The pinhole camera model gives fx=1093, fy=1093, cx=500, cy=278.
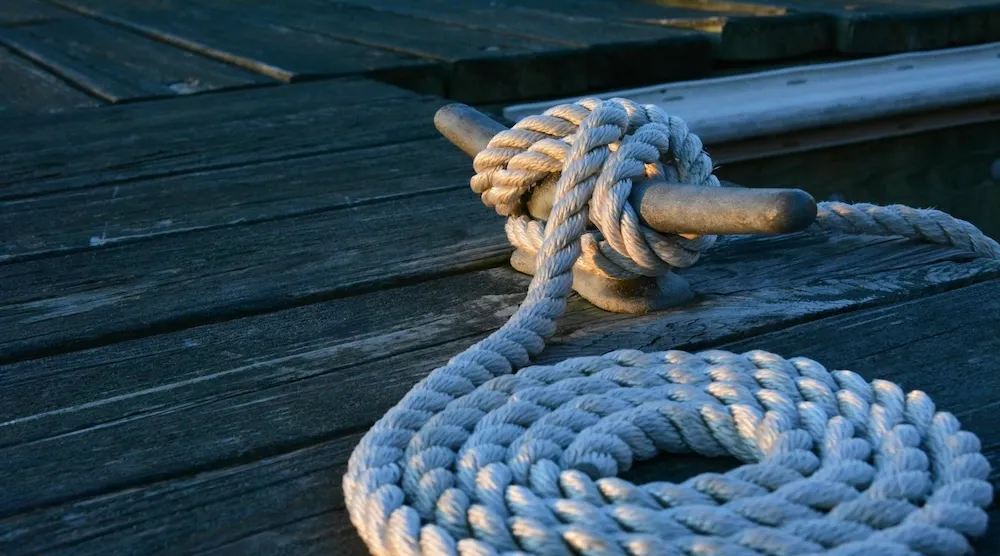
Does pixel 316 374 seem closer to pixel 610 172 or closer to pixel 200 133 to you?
pixel 610 172

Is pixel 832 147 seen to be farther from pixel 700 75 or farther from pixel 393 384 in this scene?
pixel 393 384

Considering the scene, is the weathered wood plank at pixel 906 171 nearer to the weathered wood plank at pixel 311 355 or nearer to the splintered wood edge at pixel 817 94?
the splintered wood edge at pixel 817 94

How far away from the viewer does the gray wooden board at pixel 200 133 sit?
6.10ft

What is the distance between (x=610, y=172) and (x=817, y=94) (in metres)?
1.55

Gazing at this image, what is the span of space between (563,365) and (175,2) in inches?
131

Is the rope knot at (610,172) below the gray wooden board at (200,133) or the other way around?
the other way around

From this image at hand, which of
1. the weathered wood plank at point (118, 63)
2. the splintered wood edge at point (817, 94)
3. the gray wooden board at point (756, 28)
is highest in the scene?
the gray wooden board at point (756, 28)

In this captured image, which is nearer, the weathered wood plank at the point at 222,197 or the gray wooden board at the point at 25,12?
the weathered wood plank at the point at 222,197

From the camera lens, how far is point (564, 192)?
1.08 metres

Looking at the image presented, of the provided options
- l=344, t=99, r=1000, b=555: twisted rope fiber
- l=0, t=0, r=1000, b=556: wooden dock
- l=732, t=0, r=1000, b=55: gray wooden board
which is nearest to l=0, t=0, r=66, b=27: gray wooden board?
l=0, t=0, r=1000, b=556: wooden dock

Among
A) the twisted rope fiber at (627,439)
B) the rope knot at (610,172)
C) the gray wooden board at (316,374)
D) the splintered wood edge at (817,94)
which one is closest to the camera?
the twisted rope fiber at (627,439)

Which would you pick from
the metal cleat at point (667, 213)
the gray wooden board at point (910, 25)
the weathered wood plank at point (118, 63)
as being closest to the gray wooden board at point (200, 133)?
the weathered wood plank at point (118, 63)

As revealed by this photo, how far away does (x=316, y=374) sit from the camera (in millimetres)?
1092

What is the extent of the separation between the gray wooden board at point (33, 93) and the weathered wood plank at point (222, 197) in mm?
645
